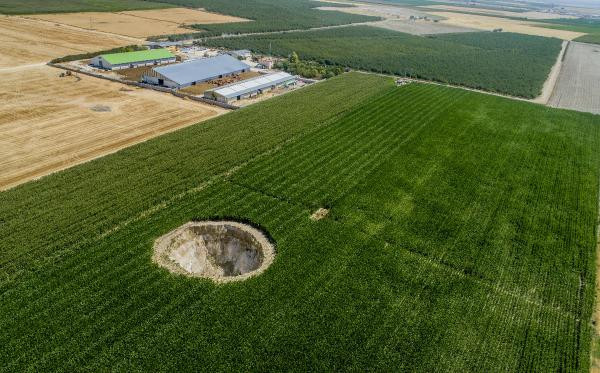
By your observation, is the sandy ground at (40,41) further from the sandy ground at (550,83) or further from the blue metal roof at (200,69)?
the sandy ground at (550,83)

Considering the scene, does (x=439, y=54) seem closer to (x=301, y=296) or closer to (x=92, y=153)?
(x=92, y=153)

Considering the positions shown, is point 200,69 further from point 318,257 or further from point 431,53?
point 431,53

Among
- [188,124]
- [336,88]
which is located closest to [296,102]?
[336,88]

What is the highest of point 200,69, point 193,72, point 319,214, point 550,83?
point 200,69

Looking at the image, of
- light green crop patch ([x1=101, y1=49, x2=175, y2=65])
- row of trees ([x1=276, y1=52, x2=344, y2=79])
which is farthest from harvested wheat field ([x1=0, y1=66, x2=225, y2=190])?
row of trees ([x1=276, y1=52, x2=344, y2=79])

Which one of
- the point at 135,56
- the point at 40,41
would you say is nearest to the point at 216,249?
the point at 135,56

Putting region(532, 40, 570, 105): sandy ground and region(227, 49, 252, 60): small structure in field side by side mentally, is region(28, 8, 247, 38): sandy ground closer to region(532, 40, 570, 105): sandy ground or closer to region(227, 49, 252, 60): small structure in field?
region(227, 49, 252, 60): small structure in field

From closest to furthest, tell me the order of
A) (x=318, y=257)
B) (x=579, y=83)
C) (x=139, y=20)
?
(x=318, y=257)
(x=579, y=83)
(x=139, y=20)
